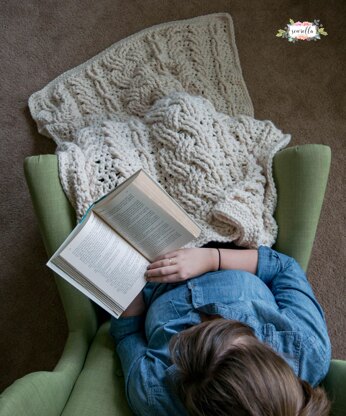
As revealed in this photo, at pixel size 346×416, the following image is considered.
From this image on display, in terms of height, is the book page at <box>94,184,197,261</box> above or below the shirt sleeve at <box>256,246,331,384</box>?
above

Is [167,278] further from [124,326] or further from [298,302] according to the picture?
[298,302]

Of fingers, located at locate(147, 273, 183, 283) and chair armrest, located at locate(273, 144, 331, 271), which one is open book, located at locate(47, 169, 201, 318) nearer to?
fingers, located at locate(147, 273, 183, 283)

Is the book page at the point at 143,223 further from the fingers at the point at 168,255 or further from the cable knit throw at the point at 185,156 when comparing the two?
the cable knit throw at the point at 185,156

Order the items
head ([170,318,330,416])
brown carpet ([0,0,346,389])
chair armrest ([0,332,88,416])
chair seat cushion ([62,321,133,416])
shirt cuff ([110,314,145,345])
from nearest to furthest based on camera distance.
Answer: head ([170,318,330,416]) < chair armrest ([0,332,88,416]) < chair seat cushion ([62,321,133,416]) < shirt cuff ([110,314,145,345]) < brown carpet ([0,0,346,389])

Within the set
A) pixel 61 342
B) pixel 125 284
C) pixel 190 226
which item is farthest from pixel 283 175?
pixel 61 342

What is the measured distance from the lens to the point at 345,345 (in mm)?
1310

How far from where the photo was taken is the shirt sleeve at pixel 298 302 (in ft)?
2.75

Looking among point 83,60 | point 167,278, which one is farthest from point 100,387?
point 83,60

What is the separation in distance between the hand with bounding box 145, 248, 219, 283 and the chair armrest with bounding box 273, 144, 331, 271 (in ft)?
0.65

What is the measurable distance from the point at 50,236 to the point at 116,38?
2.37 ft

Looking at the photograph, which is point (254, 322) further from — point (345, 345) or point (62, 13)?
point (62, 13)

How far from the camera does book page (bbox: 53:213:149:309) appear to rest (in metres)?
0.84

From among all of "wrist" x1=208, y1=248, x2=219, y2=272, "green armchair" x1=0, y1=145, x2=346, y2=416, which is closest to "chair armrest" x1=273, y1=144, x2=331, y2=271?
"green armchair" x1=0, y1=145, x2=346, y2=416

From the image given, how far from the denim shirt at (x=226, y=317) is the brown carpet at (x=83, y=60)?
409 mm
